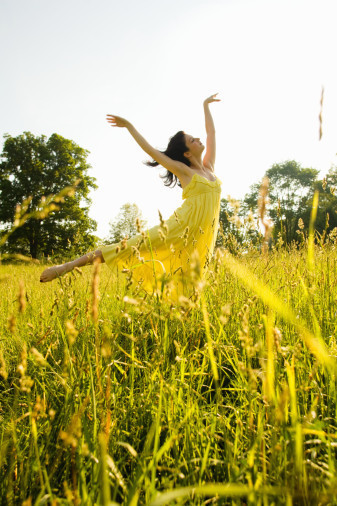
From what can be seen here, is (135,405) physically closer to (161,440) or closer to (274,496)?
(161,440)

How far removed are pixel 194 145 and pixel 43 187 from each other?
81.0 feet

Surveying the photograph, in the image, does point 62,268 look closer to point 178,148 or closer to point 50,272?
point 50,272

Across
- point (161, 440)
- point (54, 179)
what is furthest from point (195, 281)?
point (54, 179)

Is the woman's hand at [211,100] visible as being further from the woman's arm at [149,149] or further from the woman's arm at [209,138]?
the woman's arm at [149,149]

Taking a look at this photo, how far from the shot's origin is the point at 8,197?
2608cm

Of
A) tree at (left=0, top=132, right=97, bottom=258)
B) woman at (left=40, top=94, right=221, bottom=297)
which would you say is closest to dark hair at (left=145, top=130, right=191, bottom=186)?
woman at (left=40, top=94, right=221, bottom=297)

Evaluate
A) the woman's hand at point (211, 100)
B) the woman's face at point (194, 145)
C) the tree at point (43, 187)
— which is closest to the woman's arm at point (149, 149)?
the woman's face at point (194, 145)

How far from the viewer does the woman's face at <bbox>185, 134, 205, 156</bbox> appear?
4578 millimetres

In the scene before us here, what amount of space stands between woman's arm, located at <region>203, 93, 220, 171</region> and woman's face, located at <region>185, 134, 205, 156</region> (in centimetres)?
34

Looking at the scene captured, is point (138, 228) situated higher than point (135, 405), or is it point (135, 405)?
point (138, 228)

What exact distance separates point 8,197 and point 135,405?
28.6 m

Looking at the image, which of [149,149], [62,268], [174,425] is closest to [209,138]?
[149,149]

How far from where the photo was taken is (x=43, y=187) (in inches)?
1038

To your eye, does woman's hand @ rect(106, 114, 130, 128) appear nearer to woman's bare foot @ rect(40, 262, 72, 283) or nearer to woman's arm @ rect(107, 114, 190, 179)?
woman's arm @ rect(107, 114, 190, 179)
